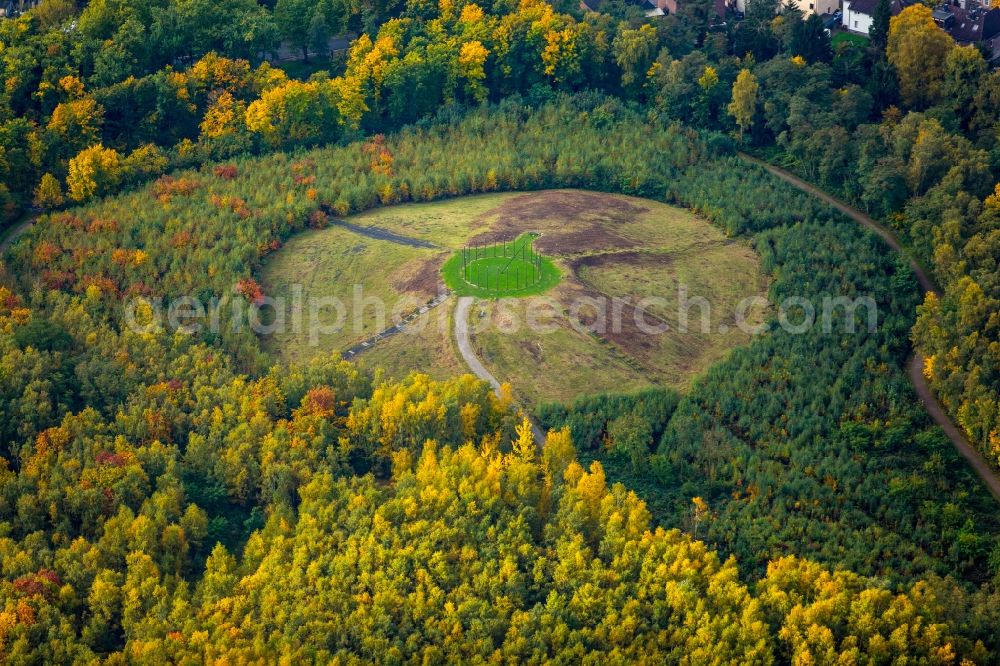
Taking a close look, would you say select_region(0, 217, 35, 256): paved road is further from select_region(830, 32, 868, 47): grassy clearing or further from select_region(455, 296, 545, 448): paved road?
select_region(830, 32, 868, 47): grassy clearing

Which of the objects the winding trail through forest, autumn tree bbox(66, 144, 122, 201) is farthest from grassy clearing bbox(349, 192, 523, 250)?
the winding trail through forest

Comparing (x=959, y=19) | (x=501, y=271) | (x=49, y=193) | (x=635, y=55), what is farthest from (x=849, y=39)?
(x=49, y=193)

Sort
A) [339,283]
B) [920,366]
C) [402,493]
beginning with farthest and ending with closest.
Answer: [339,283]
[920,366]
[402,493]

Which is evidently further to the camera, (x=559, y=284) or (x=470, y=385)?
(x=559, y=284)

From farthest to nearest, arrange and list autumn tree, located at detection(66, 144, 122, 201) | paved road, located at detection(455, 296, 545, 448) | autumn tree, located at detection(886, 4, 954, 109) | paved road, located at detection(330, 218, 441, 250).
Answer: autumn tree, located at detection(886, 4, 954, 109) → autumn tree, located at detection(66, 144, 122, 201) → paved road, located at detection(330, 218, 441, 250) → paved road, located at detection(455, 296, 545, 448)

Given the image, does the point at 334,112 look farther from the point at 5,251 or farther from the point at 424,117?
the point at 5,251

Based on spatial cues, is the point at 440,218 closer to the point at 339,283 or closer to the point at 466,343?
the point at 339,283

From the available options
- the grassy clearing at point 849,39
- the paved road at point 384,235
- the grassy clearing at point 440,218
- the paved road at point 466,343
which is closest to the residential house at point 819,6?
the grassy clearing at point 849,39
